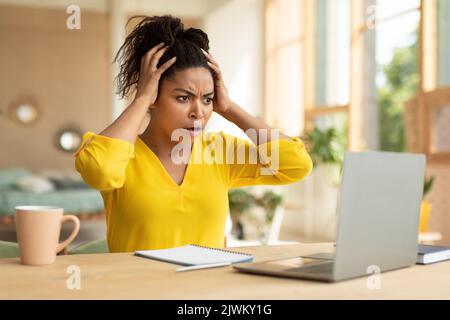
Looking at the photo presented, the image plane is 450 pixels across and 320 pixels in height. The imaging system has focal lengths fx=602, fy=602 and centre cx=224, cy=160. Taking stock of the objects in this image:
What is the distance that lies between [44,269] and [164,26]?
790 mm

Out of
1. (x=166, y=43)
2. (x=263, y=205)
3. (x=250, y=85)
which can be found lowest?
(x=263, y=205)

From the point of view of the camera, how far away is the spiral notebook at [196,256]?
1.14 m

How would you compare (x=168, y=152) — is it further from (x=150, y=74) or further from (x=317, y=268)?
(x=317, y=268)

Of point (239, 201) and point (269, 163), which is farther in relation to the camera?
point (239, 201)

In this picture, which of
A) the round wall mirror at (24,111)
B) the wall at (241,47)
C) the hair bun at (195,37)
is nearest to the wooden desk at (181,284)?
the hair bun at (195,37)

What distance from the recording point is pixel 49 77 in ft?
23.1

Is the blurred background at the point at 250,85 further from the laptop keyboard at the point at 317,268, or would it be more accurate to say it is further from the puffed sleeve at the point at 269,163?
the laptop keyboard at the point at 317,268

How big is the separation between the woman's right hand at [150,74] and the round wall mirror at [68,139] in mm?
5728

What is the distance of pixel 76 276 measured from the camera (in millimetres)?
1002

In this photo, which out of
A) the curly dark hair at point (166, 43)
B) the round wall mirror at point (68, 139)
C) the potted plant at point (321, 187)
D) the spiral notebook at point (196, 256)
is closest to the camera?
the spiral notebook at point (196, 256)

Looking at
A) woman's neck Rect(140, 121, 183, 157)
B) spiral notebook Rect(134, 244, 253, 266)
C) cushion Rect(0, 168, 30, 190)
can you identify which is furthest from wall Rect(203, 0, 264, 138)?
spiral notebook Rect(134, 244, 253, 266)

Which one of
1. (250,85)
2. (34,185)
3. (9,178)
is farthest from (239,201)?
(250,85)

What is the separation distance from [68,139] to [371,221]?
6.44 meters

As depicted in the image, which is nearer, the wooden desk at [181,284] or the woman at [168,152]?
the wooden desk at [181,284]
